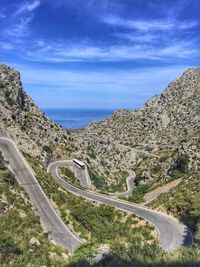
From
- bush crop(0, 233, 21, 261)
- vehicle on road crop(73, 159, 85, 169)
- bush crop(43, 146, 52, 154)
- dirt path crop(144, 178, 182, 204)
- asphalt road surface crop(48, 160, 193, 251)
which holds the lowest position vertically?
dirt path crop(144, 178, 182, 204)

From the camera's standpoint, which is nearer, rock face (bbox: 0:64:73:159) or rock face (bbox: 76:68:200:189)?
rock face (bbox: 0:64:73:159)

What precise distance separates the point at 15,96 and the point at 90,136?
3035 inches

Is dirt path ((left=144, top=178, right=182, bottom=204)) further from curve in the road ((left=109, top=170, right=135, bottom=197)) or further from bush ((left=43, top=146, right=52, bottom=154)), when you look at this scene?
bush ((left=43, top=146, right=52, bottom=154))

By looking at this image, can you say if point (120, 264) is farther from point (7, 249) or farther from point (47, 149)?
point (47, 149)

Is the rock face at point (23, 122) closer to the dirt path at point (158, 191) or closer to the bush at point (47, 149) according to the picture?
the bush at point (47, 149)

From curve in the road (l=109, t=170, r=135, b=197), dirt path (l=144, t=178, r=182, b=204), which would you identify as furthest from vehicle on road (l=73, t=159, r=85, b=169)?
dirt path (l=144, t=178, r=182, b=204)

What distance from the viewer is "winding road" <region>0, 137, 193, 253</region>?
32.4 m

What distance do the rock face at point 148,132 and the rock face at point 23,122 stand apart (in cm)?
1116

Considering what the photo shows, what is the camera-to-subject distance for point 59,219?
39312 millimetres

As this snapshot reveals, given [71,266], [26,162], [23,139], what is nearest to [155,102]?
[23,139]

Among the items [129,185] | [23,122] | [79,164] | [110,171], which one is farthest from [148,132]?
[23,122]

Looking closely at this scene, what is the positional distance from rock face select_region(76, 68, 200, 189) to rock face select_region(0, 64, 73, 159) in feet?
36.6

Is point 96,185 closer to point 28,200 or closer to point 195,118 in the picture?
point 28,200

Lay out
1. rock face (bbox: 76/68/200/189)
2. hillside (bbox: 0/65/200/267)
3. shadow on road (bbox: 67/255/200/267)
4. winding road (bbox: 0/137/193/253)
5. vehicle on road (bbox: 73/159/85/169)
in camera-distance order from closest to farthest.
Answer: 1. shadow on road (bbox: 67/255/200/267)
2. hillside (bbox: 0/65/200/267)
3. winding road (bbox: 0/137/193/253)
4. vehicle on road (bbox: 73/159/85/169)
5. rock face (bbox: 76/68/200/189)
